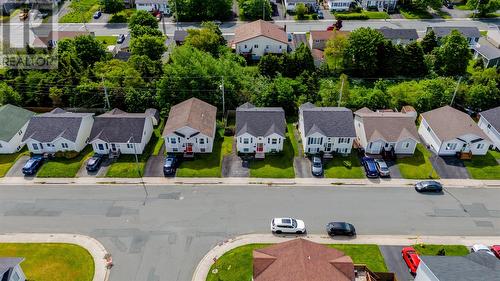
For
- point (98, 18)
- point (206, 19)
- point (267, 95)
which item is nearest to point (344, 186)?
point (267, 95)

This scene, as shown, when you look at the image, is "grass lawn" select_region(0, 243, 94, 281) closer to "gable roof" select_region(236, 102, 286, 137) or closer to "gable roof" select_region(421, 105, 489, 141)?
"gable roof" select_region(236, 102, 286, 137)

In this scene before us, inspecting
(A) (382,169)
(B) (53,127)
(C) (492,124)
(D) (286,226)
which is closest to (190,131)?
(B) (53,127)

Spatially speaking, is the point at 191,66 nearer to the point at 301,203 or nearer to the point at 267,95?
the point at 267,95

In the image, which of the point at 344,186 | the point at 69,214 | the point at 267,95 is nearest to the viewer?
the point at 69,214

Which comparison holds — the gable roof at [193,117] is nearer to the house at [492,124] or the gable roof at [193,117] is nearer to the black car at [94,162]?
the black car at [94,162]

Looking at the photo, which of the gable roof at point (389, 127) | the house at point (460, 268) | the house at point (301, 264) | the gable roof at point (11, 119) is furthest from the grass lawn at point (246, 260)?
the gable roof at point (11, 119)

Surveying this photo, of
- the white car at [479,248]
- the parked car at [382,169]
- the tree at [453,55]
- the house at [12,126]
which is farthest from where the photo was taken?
the tree at [453,55]

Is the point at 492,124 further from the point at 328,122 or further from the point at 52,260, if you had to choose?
the point at 52,260

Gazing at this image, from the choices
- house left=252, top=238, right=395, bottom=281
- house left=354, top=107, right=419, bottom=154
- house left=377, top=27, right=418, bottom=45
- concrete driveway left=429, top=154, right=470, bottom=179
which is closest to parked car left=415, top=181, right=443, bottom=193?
concrete driveway left=429, top=154, right=470, bottom=179
